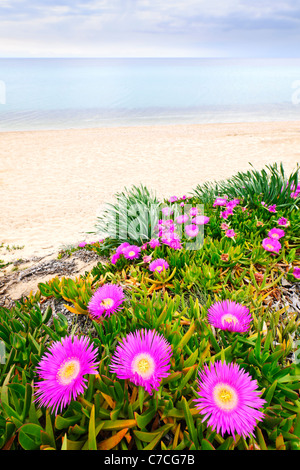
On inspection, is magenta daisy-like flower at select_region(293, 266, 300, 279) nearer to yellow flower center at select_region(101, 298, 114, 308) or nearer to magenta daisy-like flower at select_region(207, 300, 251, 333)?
magenta daisy-like flower at select_region(207, 300, 251, 333)

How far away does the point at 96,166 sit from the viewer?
10352 mm

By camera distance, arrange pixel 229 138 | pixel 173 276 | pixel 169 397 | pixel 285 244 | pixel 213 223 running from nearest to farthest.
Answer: pixel 169 397 < pixel 173 276 < pixel 285 244 < pixel 213 223 < pixel 229 138

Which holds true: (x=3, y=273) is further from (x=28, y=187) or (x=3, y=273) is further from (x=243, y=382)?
(x=28, y=187)

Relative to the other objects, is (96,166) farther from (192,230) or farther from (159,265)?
(159,265)

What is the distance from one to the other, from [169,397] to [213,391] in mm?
178

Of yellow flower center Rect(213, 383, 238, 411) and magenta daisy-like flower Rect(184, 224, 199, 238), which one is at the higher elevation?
yellow flower center Rect(213, 383, 238, 411)

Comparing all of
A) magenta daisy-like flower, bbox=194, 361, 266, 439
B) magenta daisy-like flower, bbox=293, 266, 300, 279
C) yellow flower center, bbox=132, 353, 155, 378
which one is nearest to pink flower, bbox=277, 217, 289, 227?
magenta daisy-like flower, bbox=293, 266, 300, 279

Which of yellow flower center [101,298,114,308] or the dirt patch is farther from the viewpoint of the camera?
the dirt patch

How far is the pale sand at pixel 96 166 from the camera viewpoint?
5.88 m

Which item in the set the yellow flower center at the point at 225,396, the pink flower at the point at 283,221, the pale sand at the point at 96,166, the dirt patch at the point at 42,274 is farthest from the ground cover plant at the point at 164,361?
the pale sand at the point at 96,166

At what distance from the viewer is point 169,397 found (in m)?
0.94

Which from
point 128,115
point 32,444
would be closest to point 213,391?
point 32,444

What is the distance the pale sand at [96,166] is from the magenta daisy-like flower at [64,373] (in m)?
3.67

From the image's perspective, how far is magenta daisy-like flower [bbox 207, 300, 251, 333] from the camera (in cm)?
112
